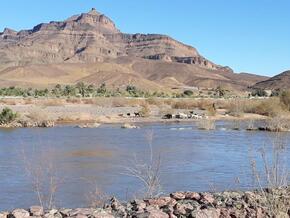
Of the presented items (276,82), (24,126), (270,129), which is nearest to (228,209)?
(270,129)

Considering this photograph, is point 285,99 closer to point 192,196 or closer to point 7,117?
A: point 7,117

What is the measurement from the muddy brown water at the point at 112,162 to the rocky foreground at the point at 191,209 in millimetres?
1186

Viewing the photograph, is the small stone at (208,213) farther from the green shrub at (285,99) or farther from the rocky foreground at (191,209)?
the green shrub at (285,99)

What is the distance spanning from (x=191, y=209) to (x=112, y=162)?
31.9ft

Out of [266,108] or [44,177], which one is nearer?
[44,177]

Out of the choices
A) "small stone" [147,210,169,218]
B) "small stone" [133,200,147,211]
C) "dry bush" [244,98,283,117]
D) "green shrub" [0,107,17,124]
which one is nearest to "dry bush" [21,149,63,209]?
"small stone" [133,200,147,211]

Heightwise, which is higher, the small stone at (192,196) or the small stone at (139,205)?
the small stone at (192,196)

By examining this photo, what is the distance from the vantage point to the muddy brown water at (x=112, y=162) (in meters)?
13.7

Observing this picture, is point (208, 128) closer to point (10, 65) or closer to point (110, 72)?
point (110, 72)

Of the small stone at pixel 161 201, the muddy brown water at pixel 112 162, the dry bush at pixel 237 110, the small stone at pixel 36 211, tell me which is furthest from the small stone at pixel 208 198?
the dry bush at pixel 237 110

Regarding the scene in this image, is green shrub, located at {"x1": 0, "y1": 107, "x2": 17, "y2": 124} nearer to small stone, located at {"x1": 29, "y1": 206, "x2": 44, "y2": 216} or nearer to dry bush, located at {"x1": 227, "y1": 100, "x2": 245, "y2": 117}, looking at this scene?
dry bush, located at {"x1": 227, "y1": 100, "x2": 245, "y2": 117}

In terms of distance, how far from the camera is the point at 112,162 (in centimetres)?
1908

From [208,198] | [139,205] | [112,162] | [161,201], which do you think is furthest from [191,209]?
[112,162]

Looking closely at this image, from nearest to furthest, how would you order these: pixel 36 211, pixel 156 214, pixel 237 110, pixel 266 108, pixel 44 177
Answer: pixel 156 214 → pixel 36 211 → pixel 44 177 → pixel 266 108 → pixel 237 110
